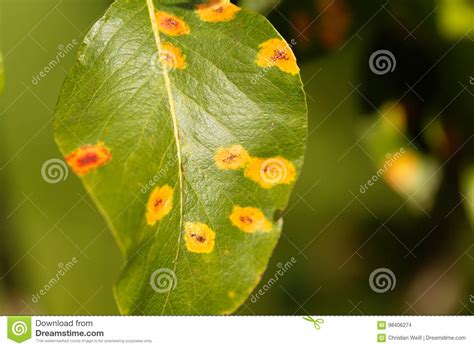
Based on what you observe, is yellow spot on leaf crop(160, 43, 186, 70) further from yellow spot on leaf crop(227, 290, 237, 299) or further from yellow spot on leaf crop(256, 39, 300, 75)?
yellow spot on leaf crop(227, 290, 237, 299)

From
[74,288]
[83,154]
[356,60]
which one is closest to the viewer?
[83,154]

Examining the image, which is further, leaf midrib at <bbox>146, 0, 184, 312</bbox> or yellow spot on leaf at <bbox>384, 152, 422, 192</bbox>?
yellow spot on leaf at <bbox>384, 152, 422, 192</bbox>

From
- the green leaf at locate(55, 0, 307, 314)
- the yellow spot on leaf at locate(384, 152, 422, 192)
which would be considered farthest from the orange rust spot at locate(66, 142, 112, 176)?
the yellow spot on leaf at locate(384, 152, 422, 192)

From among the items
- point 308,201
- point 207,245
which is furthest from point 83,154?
point 308,201
